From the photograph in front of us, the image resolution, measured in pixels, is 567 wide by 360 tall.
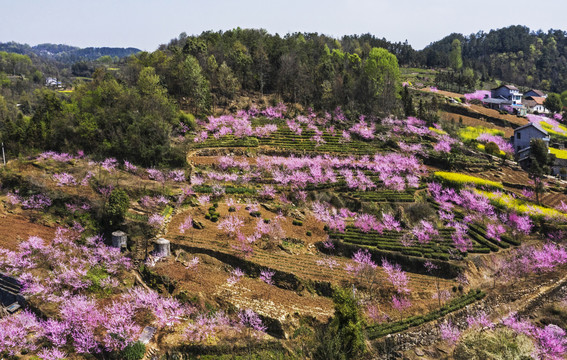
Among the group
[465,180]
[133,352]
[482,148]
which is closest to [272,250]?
[133,352]

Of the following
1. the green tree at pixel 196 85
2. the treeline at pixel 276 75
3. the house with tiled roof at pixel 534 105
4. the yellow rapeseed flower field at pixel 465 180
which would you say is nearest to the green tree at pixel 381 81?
the treeline at pixel 276 75

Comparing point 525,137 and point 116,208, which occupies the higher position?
point 525,137

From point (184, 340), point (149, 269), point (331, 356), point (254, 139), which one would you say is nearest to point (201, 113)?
point (254, 139)

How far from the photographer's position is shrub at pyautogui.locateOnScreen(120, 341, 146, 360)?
22406 millimetres

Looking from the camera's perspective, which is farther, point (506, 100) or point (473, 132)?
point (506, 100)

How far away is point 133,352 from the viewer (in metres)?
22.5

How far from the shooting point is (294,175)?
47.4 metres

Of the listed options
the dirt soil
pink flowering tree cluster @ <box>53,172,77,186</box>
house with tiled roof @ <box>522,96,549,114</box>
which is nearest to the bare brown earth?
the dirt soil

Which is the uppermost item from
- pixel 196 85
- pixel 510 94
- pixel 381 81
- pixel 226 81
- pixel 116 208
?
pixel 226 81

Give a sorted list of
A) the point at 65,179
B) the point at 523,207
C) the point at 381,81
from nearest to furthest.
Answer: the point at 65,179
the point at 523,207
the point at 381,81

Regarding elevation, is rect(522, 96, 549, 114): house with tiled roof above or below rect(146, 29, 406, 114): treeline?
below

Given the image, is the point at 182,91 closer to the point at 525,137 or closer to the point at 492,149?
the point at 492,149

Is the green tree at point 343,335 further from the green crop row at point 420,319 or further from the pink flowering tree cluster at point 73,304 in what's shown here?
the pink flowering tree cluster at point 73,304

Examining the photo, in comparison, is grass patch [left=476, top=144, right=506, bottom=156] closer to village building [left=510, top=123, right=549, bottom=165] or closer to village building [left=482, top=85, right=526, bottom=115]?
village building [left=510, top=123, right=549, bottom=165]
